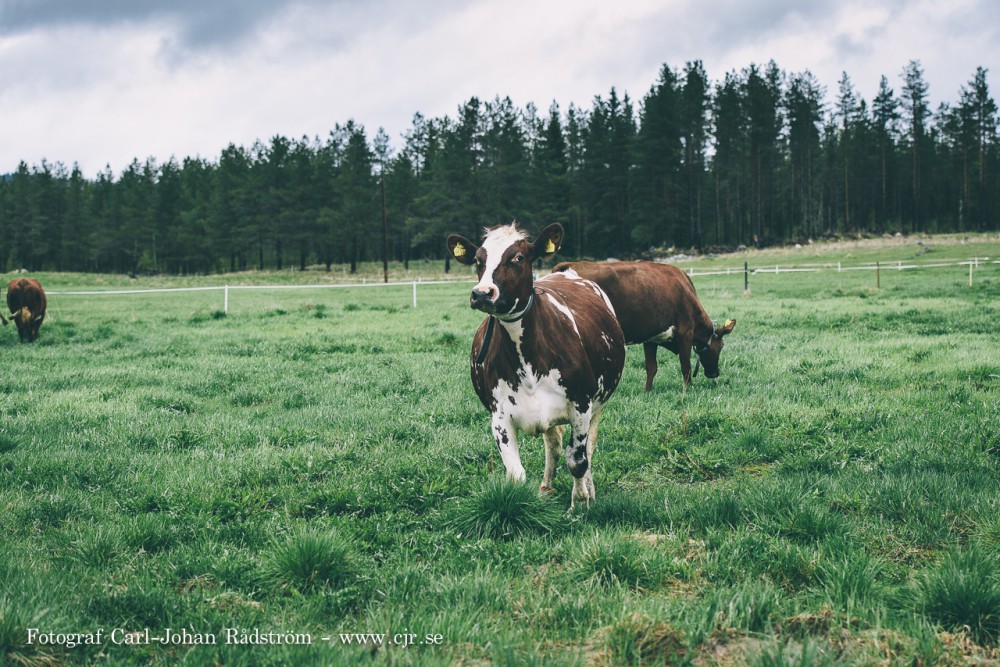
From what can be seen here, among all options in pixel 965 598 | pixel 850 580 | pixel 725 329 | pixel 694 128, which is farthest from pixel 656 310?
pixel 694 128

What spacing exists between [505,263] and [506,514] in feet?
5.44

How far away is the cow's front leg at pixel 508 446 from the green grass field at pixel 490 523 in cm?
14

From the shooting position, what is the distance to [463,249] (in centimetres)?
488

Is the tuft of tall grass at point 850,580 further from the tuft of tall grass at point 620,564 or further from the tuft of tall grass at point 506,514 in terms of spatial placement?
the tuft of tall grass at point 506,514

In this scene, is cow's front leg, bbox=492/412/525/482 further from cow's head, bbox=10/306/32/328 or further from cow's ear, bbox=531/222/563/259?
cow's head, bbox=10/306/32/328

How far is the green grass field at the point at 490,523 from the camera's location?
3061 mm

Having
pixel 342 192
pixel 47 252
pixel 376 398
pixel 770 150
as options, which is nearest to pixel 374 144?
pixel 342 192

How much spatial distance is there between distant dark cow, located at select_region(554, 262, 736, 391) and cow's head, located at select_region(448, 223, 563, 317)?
9.82 ft

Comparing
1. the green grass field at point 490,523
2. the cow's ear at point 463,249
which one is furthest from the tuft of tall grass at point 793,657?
the cow's ear at point 463,249

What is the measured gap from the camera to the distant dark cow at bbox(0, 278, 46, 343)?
1477 cm

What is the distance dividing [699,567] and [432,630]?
158 centimetres

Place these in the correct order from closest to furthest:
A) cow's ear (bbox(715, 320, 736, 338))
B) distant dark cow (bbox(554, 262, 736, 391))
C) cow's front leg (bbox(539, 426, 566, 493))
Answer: cow's front leg (bbox(539, 426, 566, 493)) → distant dark cow (bbox(554, 262, 736, 391)) → cow's ear (bbox(715, 320, 736, 338))

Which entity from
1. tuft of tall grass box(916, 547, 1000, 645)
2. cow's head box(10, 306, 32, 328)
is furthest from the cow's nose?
cow's head box(10, 306, 32, 328)

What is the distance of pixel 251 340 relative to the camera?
14336 mm
